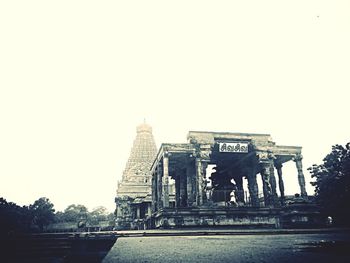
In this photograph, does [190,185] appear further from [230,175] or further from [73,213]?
[73,213]

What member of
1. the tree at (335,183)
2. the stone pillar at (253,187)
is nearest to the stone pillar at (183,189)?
the stone pillar at (253,187)

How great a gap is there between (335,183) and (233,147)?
8660 millimetres

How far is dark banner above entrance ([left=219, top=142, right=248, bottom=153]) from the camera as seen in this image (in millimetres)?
23094

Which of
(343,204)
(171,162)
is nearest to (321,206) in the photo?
(343,204)

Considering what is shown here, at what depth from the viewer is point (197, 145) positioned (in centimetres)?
2250

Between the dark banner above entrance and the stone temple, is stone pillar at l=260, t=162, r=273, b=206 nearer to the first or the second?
the stone temple

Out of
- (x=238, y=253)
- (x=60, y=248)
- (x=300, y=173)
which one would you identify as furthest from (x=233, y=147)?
(x=238, y=253)

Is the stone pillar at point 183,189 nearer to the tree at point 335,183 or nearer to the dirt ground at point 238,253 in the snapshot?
the tree at point 335,183

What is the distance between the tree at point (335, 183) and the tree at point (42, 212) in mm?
60861

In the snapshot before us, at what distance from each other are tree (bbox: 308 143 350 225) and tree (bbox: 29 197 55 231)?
6086 cm

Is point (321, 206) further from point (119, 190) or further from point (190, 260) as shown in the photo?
point (119, 190)

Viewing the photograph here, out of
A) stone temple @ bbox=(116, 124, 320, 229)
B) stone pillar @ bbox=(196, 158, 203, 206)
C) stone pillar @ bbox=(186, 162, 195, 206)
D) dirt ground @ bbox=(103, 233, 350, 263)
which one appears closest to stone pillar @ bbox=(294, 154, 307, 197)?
stone temple @ bbox=(116, 124, 320, 229)

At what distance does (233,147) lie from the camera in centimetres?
2322

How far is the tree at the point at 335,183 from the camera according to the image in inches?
836
